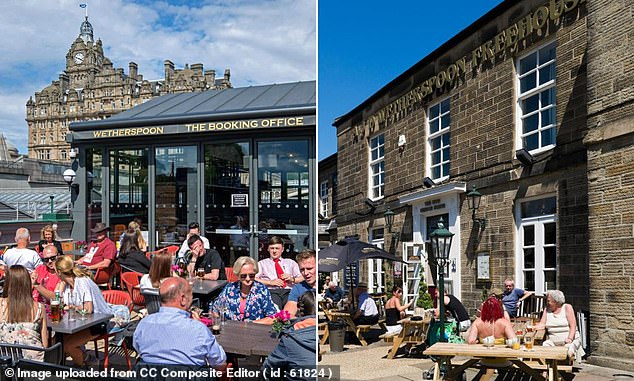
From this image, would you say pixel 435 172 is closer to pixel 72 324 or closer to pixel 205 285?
pixel 205 285

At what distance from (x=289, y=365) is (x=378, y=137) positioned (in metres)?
5.62

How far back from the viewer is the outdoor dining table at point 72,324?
3484 mm

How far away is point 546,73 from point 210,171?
387 cm

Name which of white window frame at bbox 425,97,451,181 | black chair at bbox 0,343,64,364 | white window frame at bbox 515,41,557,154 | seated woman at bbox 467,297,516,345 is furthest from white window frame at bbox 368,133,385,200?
black chair at bbox 0,343,64,364

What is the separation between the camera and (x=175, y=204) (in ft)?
24.5

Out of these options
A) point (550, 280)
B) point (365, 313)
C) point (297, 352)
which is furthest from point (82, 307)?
point (550, 280)

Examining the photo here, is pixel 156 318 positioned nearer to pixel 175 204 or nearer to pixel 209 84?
pixel 175 204

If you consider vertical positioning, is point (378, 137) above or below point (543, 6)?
below

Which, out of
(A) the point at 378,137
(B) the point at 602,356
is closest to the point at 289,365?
(B) the point at 602,356

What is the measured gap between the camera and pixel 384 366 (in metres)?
5.37

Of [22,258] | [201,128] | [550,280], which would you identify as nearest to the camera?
[22,258]

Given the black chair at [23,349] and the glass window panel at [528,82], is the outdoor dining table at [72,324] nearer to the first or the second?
the black chair at [23,349]

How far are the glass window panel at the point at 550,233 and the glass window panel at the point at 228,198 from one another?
10.7 feet

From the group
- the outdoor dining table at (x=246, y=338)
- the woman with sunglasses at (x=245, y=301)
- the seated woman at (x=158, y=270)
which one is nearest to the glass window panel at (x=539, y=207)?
the woman with sunglasses at (x=245, y=301)
